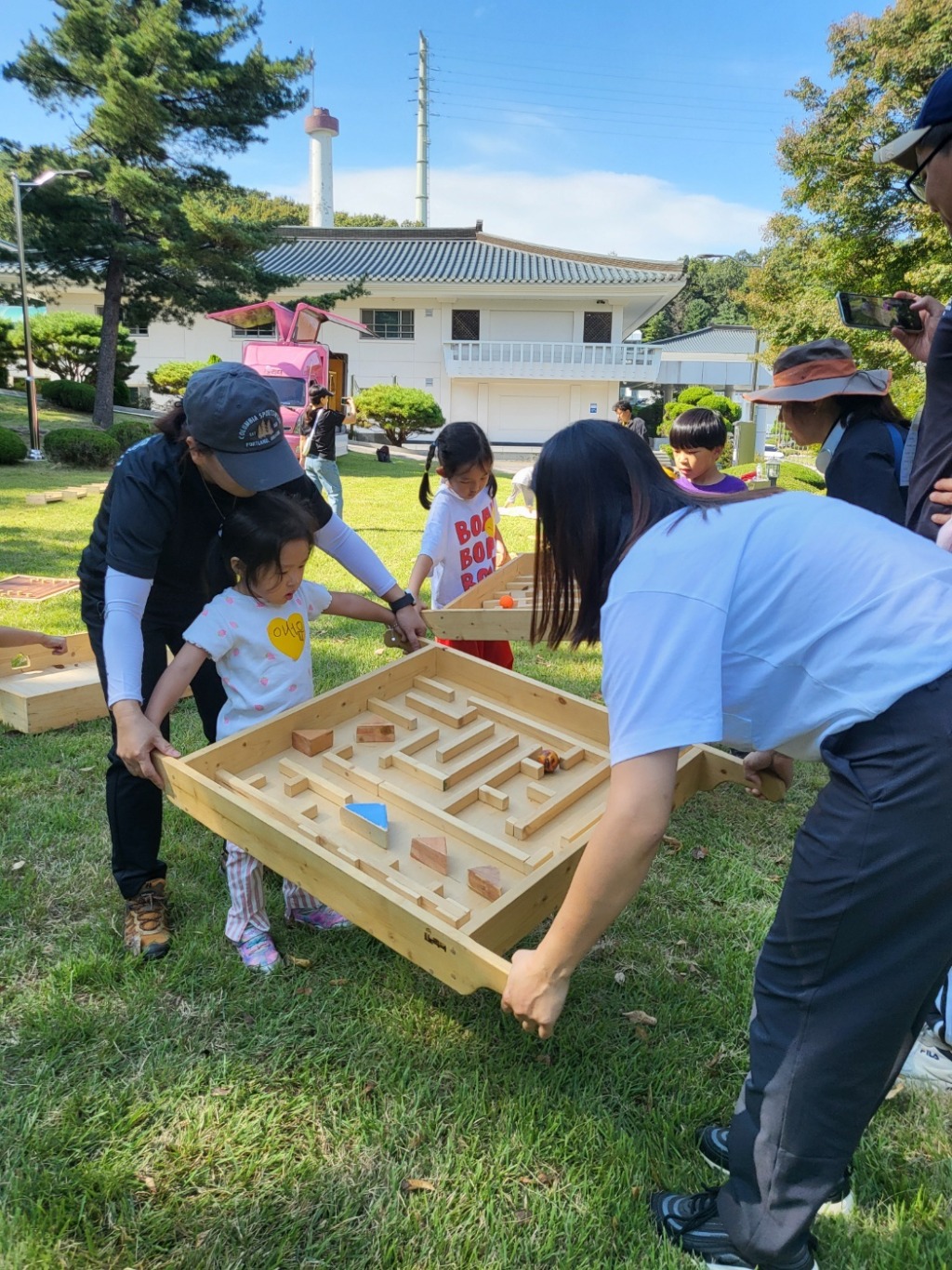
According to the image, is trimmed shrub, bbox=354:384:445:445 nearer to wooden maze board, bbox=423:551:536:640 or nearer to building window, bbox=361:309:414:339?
building window, bbox=361:309:414:339

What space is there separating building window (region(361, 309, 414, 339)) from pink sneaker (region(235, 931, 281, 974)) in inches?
1108

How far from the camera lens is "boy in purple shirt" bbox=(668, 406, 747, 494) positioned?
4.78m

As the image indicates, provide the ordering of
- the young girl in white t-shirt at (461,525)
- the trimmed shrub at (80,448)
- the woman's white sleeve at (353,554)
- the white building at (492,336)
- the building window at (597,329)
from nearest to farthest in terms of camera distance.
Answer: the woman's white sleeve at (353,554)
the young girl in white t-shirt at (461,525)
the trimmed shrub at (80,448)
the white building at (492,336)
the building window at (597,329)

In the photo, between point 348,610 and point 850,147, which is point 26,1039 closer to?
point 348,610

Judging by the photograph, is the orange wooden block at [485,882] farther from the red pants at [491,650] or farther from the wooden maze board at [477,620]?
the red pants at [491,650]

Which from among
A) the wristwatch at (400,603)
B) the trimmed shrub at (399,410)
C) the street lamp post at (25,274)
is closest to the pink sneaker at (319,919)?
the wristwatch at (400,603)

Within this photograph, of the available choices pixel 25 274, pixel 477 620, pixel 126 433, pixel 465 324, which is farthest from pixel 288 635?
pixel 465 324

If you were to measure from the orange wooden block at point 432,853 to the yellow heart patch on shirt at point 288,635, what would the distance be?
0.85 m

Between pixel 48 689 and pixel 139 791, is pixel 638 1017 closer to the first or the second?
pixel 139 791

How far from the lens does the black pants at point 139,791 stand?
277 centimetres

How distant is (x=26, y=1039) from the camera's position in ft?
8.13

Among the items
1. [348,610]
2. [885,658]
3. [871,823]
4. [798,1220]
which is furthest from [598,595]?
[348,610]

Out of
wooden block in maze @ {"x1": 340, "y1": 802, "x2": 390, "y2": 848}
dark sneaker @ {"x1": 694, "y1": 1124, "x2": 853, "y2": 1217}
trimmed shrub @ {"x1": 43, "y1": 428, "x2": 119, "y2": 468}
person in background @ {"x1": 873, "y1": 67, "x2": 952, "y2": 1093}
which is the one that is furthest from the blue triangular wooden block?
trimmed shrub @ {"x1": 43, "y1": 428, "x2": 119, "y2": 468}

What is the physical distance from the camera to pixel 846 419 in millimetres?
3191
